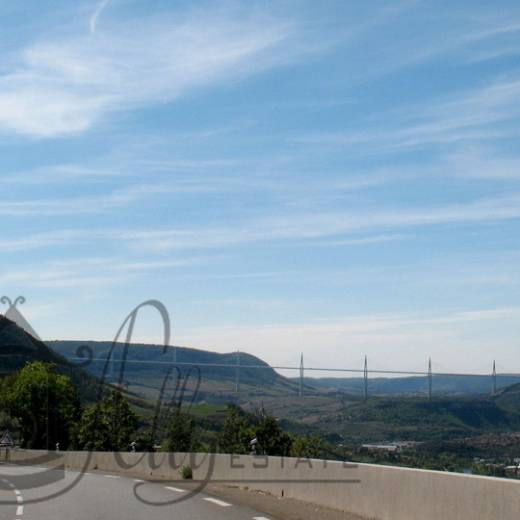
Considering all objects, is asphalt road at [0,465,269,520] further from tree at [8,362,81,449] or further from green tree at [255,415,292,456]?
tree at [8,362,81,449]

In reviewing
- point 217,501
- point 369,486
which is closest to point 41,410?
point 217,501

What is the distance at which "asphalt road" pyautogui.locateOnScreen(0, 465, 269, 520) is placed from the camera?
Result: 58.2ft

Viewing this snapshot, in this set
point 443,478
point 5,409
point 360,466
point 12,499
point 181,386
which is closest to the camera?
point 443,478

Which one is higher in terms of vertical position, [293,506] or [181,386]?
[181,386]

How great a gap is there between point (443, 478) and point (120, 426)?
3607 inches

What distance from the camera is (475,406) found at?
164 metres

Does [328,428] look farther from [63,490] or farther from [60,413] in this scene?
[63,490]

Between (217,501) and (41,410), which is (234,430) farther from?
(217,501)

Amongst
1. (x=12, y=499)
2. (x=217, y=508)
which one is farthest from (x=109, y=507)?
(x=12, y=499)

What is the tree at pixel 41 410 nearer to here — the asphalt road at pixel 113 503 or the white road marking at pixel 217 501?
the asphalt road at pixel 113 503

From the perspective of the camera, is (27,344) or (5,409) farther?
(27,344)

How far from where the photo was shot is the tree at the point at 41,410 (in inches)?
4464

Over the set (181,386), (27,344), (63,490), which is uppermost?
(27,344)

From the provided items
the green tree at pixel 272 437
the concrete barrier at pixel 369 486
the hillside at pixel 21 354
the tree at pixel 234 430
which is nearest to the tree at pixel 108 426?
the tree at pixel 234 430
